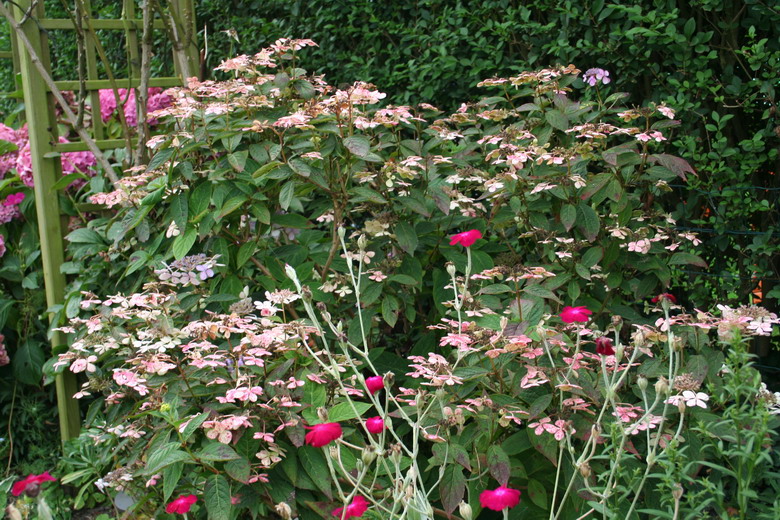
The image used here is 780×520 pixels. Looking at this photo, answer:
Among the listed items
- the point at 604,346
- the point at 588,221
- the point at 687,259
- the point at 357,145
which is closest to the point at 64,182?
the point at 357,145

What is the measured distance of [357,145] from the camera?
1.98 meters

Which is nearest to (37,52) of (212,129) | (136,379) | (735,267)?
(212,129)

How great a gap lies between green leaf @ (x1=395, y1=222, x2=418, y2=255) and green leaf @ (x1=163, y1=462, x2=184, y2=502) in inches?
31.4

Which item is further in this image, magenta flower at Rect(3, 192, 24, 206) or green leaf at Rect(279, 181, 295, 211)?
magenta flower at Rect(3, 192, 24, 206)

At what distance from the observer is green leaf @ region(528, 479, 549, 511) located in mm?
1628

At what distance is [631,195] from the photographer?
2.16m

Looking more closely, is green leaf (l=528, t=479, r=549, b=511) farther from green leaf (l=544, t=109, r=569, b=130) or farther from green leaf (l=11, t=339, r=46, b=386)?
green leaf (l=11, t=339, r=46, b=386)

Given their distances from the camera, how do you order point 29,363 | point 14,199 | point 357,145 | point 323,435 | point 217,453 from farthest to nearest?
point 14,199 < point 29,363 < point 357,145 < point 217,453 < point 323,435

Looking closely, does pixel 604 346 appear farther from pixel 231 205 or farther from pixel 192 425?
pixel 231 205

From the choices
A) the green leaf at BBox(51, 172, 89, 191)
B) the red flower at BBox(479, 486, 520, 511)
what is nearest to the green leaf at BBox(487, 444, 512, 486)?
the red flower at BBox(479, 486, 520, 511)

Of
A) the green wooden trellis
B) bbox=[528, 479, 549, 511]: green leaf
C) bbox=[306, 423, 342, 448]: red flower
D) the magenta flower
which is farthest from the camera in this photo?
the magenta flower

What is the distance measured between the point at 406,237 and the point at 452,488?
2.44 feet

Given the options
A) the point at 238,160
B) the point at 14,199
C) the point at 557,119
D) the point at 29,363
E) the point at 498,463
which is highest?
the point at 557,119

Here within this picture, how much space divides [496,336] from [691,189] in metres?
1.22
